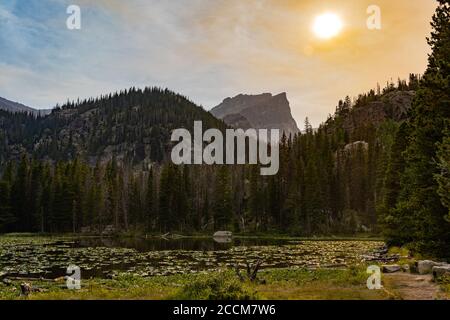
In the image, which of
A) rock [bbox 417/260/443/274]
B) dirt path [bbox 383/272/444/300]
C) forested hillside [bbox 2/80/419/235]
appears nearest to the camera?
dirt path [bbox 383/272/444/300]

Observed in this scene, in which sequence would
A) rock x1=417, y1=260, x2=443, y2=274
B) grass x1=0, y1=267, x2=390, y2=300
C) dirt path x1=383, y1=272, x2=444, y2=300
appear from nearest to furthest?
grass x1=0, y1=267, x2=390, y2=300, dirt path x1=383, y1=272, x2=444, y2=300, rock x1=417, y1=260, x2=443, y2=274

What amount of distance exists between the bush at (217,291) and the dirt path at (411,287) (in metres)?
5.99

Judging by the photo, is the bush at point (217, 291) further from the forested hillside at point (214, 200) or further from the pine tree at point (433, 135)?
the forested hillside at point (214, 200)

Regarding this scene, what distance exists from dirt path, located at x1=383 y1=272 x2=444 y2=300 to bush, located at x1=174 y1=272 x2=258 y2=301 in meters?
5.99

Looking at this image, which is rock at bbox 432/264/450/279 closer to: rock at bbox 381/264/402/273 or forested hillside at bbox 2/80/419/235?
rock at bbox 381/264/402/273

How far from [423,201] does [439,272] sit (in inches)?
315

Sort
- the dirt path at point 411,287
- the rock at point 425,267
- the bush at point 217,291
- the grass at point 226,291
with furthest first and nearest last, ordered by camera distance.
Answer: the rock at point 425,267 < the dirt path at point 411,287 < the grass at point 226,291 < the bush at point 217,291

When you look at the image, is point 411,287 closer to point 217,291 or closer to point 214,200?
point 217,291

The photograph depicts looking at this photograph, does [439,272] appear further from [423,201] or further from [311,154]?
[311,154]

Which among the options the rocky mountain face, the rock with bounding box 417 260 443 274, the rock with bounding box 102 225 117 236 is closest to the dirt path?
A: the rock with bounding box 417 260 443 274

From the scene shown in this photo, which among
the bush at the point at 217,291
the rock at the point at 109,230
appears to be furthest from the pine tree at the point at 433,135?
the rock at the point at 109,230

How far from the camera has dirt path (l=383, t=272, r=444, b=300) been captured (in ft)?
52.7

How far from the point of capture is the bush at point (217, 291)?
13.6 m

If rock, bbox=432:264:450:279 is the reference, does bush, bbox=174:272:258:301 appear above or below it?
above
